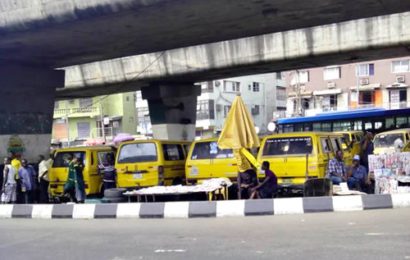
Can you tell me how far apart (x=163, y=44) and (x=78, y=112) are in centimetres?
5201

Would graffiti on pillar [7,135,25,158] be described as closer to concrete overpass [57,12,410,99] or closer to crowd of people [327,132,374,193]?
concrete overpass [57,12,410,99]

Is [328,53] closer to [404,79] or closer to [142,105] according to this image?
[404,79]

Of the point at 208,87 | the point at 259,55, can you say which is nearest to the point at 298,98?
the point at 208,87

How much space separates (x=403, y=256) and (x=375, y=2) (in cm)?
792

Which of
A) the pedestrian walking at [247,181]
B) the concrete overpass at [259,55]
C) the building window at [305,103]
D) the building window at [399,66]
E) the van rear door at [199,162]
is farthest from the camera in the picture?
the building window at [305,103]

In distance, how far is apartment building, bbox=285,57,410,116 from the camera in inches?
2157

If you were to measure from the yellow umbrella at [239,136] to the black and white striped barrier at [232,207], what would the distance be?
135 cm

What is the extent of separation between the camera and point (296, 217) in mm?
11086

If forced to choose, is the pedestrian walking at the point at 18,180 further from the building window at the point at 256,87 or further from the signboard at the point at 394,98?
the building window at the point at 256,87

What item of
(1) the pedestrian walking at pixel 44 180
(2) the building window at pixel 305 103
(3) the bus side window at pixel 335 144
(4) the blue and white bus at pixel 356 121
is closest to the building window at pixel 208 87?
(2) the building window at pixel 305 103

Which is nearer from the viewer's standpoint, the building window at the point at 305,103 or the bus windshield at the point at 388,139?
the bus windshield at the point at 388,139

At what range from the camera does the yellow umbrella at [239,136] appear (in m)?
13.0

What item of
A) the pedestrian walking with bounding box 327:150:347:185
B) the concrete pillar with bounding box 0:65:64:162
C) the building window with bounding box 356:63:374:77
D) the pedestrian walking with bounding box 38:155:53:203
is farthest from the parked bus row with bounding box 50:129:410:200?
the building window with bounding box 356:63:374:77

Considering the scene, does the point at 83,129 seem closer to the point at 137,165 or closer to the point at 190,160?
the point at 137,165
